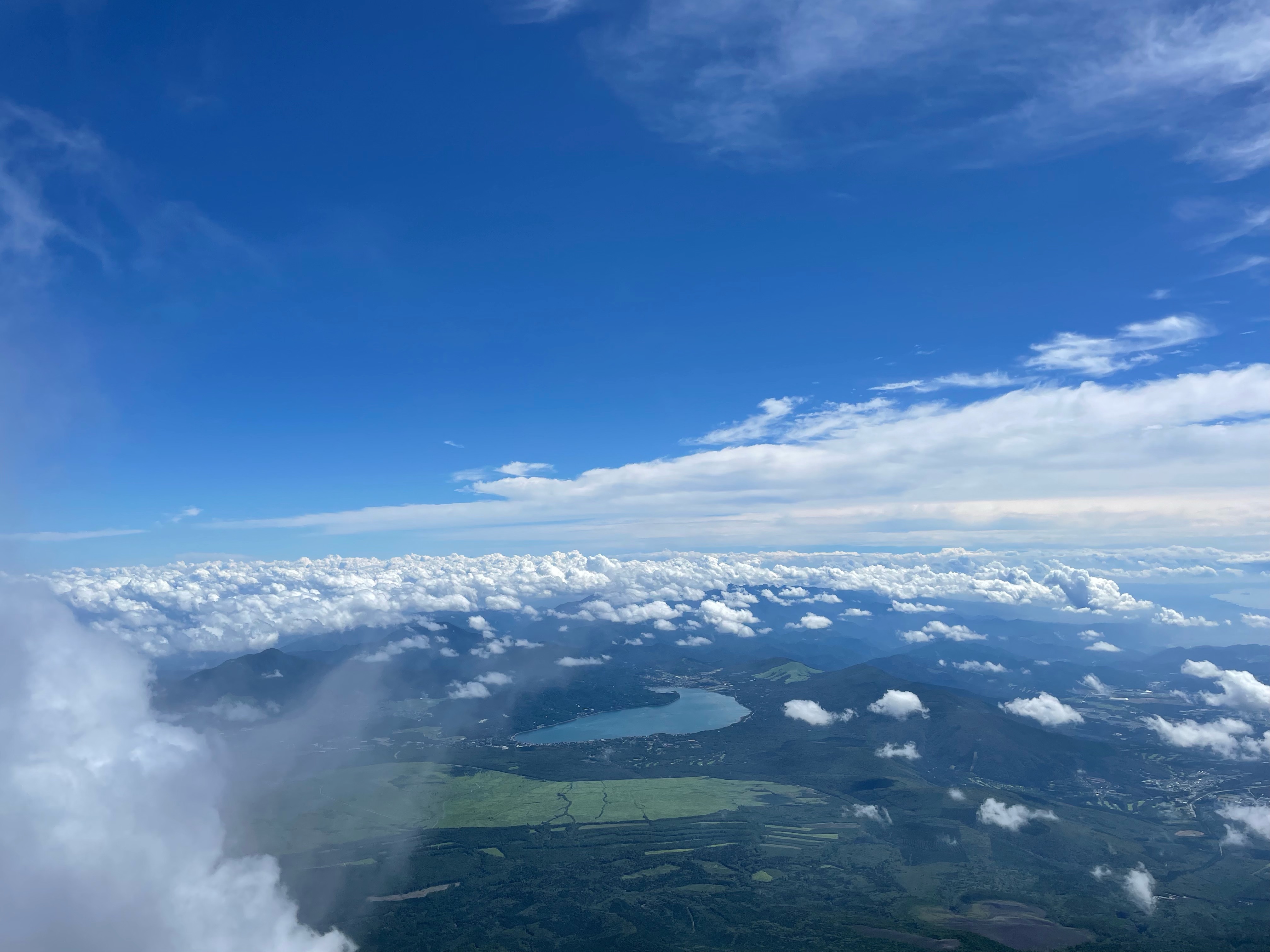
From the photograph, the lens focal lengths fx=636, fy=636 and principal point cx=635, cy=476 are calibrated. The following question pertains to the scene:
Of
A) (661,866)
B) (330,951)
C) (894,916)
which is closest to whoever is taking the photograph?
(330,951)

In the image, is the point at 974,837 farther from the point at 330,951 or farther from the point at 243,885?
the point at 243,885

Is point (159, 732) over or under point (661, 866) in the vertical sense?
over

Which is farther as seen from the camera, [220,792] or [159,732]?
[220,792]

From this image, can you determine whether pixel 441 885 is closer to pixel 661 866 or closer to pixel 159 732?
pixel 661 866

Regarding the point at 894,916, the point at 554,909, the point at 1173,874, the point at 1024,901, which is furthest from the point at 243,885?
the point at 1173,874

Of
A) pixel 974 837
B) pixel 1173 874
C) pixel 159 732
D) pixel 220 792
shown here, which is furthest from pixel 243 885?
pixel 1173 874

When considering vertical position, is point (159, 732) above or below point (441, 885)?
above

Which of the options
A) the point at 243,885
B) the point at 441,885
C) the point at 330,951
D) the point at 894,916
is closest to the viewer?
the point at 243,885

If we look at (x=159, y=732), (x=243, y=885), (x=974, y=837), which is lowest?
(x=974, y=837)

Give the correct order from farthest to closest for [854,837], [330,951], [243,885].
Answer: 1. [854,837]
2. [330,951]
3. [243,885]
